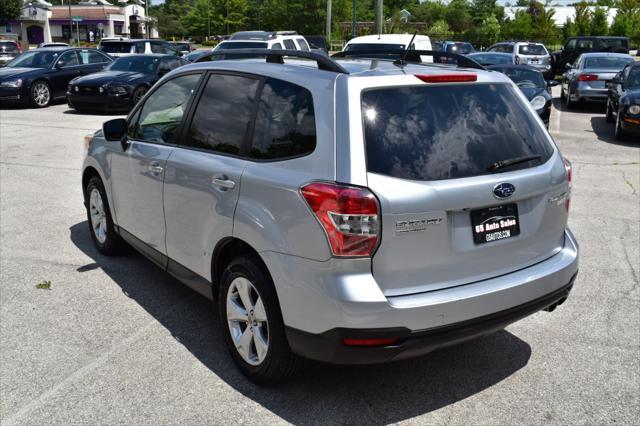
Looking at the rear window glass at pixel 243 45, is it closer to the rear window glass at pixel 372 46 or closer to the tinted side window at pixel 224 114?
the rear window glass at pixel 372 46

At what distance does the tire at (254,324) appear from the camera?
3537 millimetres

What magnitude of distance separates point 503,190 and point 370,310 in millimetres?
943

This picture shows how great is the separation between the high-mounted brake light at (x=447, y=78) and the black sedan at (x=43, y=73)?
17.0 m

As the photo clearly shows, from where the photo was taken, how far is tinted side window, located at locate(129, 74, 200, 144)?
4617mm

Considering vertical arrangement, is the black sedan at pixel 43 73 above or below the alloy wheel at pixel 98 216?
above

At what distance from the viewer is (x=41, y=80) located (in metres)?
18.7

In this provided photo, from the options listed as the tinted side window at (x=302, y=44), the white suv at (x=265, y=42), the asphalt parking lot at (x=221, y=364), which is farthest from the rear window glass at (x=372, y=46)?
the asphalt parking lot at (x=221, y=364)

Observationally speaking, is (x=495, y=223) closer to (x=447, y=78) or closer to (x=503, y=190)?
(x=503, y=190)

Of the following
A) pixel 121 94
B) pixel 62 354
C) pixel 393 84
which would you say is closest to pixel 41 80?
pixel 121 94

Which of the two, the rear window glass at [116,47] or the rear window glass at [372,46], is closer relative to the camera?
the rear window glass at [372,46]

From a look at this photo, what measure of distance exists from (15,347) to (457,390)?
2.76 metres

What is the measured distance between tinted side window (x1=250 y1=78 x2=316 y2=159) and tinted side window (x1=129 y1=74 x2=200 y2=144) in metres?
0.95

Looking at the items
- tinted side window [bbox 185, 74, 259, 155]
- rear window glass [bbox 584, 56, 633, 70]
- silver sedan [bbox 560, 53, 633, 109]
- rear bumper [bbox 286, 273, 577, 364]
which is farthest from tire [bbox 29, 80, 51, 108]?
rear bumper [bbox 286, 273, 577, 364]

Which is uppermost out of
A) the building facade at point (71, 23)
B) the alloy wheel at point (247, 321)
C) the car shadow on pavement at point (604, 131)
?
the building facade at point (71, 23)
